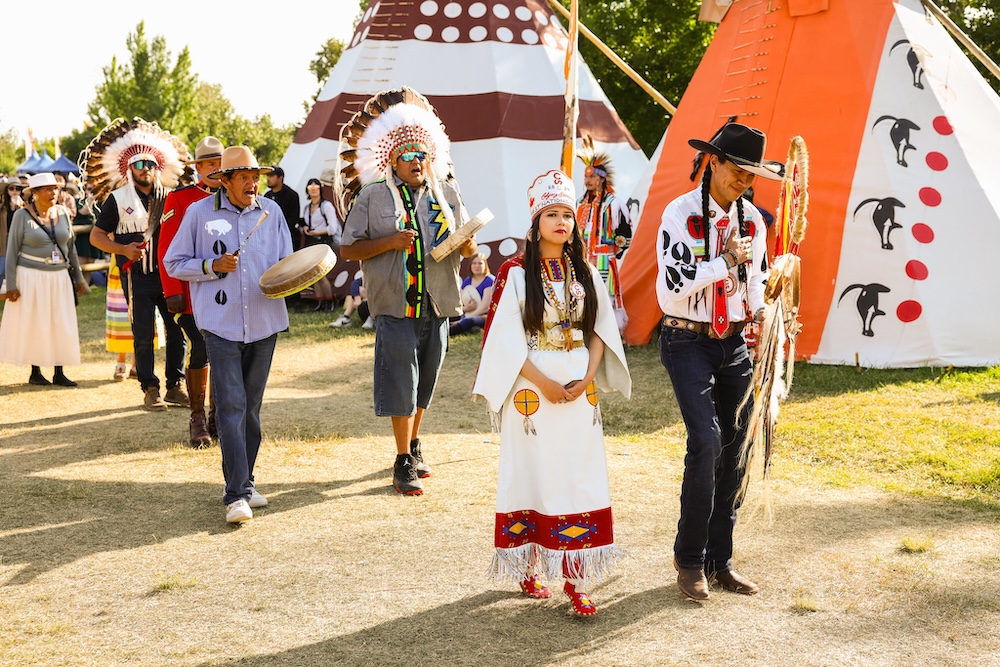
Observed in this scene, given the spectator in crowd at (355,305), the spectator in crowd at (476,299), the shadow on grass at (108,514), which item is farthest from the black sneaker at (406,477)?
the spectator in crowd at (355,305)

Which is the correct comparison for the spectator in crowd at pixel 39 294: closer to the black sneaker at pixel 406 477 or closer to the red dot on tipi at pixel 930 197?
the black sneaker at pixel 406 477

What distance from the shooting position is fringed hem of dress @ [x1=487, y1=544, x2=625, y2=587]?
3906 millimetres

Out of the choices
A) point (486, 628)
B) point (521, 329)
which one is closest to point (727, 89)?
point (521, 329)

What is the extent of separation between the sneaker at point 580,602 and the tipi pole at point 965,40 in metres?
6.41

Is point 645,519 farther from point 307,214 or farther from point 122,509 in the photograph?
point 307,214

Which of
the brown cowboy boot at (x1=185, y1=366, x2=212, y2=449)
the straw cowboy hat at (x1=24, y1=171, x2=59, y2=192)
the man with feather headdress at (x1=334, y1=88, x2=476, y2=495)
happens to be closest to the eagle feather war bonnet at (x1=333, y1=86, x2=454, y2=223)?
the man with feather headdress at (x1=334, y1=88, x2=476, y2=495)

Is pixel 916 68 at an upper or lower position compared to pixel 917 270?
upper

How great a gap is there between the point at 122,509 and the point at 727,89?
7.21 metres

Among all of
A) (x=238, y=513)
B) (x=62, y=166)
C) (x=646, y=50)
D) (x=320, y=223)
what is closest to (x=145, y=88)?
(x=62, y=166)

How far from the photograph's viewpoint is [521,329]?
13.1 ft

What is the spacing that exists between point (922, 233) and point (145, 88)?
104 ft

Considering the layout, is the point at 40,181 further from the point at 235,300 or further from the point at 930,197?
the point at 930,197

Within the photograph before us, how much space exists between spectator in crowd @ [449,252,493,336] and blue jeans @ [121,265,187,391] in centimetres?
410

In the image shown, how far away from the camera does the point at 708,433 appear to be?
→ 12.7ft
